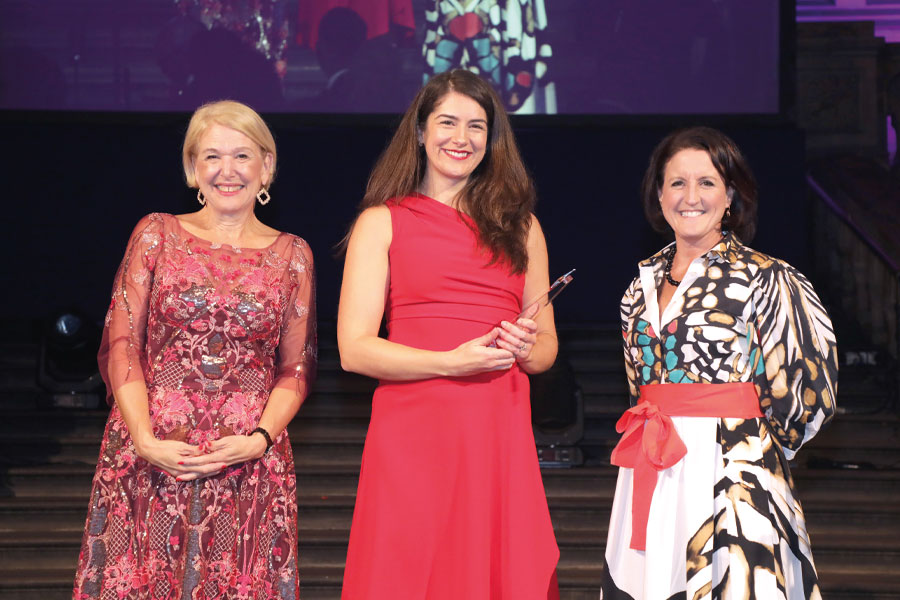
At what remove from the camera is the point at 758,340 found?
2328 mm

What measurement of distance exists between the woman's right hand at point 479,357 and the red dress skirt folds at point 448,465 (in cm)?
10

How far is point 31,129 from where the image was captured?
6.59 metres

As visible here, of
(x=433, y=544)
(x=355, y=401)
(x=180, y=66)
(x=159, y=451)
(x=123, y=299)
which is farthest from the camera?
(x=180, y=66)

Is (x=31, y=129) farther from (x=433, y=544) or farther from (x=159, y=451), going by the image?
(x=433, y=544)

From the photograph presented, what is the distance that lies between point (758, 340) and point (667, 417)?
10.5 inches

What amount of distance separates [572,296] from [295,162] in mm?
1949

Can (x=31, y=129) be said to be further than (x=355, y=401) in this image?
Yes

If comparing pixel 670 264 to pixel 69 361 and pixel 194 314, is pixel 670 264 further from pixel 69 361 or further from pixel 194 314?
pixel 69 361

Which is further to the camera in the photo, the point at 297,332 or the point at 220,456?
the point at 297,332

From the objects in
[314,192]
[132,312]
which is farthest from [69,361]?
[132,312]

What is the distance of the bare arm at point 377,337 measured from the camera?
2.02 meters

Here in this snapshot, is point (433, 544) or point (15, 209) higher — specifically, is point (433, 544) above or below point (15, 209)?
below

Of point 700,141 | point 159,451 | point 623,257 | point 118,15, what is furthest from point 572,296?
point 159,451

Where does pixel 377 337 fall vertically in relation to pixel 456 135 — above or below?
below
